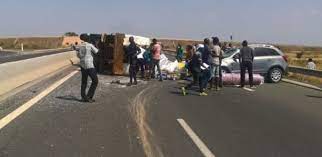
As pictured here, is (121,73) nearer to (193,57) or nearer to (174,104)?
(193,57)

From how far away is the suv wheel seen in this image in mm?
23188

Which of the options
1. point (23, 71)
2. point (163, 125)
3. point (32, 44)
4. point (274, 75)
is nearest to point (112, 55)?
point (23, 71)

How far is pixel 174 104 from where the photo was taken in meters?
14.7

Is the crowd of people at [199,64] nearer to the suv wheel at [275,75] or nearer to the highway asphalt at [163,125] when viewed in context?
the highway asphalt at [163,125]

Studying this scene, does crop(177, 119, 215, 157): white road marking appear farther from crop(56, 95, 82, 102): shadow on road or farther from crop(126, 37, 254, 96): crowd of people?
crop(126, 37, 254, 96): crowd of people

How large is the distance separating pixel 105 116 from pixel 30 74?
36.0 feet

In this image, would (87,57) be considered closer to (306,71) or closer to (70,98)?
(70,98)

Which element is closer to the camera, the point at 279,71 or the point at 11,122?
the point at 11,122

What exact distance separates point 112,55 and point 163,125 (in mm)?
16350

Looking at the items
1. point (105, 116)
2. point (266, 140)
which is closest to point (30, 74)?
point (105, 116)

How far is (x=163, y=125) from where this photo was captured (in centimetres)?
1082

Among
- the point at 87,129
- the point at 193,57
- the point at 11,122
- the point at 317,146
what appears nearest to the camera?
the point at 317,146

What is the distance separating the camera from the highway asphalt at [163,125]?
844 centimetres

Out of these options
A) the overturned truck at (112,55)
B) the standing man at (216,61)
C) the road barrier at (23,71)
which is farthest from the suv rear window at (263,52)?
the road barrier at (23,71)
